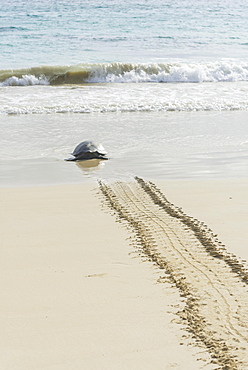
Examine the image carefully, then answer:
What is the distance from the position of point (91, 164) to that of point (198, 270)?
10.1 ft

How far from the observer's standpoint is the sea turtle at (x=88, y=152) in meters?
5.89

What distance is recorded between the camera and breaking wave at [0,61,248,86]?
13.8m

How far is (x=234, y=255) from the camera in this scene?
3.15m

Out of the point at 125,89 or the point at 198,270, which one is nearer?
the point at 198,270

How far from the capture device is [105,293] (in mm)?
2707

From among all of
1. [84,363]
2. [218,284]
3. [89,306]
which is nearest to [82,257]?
[89,306]

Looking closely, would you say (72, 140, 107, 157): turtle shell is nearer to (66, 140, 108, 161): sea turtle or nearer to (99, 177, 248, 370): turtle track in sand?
(66, 140, 108, 161): sea turtle

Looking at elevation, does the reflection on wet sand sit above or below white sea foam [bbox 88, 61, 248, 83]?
above

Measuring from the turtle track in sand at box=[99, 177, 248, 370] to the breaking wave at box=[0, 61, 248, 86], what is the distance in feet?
32.3

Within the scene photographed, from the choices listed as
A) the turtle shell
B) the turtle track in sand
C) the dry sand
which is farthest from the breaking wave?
the dry sand

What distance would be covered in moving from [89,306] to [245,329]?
2.62ft

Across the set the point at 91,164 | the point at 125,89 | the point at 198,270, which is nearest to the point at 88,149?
the point at 91,164

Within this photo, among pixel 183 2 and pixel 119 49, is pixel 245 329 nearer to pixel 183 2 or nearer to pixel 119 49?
pixel 119 49

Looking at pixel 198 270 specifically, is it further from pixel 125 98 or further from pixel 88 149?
pixel 125 98
